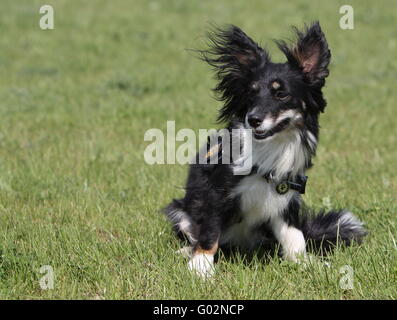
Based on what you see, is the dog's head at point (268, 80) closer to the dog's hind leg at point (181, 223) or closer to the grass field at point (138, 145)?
the dog's hind leg at point (181, 223)

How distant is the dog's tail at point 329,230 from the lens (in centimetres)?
495

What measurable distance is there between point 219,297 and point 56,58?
29.1 feet

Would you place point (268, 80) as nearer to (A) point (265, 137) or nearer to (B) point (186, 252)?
(A) point (265, 137)

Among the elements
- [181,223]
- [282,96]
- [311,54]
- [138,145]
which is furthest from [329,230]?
[138,145]

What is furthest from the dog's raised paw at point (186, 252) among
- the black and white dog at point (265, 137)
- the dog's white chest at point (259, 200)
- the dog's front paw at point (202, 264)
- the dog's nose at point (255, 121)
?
the dog's nose at point (255, 121)

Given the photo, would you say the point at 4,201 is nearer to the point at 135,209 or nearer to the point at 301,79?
the point at 135,209

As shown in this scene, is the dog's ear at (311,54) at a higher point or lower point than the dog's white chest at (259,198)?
higher

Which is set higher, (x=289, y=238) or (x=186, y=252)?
(x=289, y=238)

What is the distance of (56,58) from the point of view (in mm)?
11930

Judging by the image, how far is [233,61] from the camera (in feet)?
15.3

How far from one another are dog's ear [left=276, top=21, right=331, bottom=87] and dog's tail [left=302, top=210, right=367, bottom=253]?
1.14 m

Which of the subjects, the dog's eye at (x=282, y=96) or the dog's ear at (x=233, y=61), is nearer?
the dog's eye at (x=282, y=96)

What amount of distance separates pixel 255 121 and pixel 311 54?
74 cm

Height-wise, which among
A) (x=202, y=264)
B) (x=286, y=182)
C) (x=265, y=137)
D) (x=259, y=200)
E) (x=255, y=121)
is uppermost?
(x=255, y=121)
